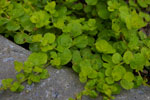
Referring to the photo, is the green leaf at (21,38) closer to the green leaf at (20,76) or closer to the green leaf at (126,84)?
the green leaf at (20,76)

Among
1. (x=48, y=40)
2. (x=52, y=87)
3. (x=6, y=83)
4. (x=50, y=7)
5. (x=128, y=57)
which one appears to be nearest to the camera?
(x=6, y=83)

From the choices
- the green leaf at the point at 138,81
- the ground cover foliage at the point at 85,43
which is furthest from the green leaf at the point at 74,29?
the green leaf at the point at 138,81

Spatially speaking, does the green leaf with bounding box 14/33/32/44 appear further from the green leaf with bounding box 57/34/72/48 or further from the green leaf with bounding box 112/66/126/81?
the green leaf with bounding box 112/66/126/81

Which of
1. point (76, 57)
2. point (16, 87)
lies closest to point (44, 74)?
point (16, 87)

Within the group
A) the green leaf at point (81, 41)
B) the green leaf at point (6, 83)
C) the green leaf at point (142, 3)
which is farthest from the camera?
the green leaf at point (142, 3)

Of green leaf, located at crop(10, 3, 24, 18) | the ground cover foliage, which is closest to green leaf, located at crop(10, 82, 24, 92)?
the ground cover foliage

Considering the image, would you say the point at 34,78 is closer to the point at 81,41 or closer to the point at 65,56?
the point at 65,56
